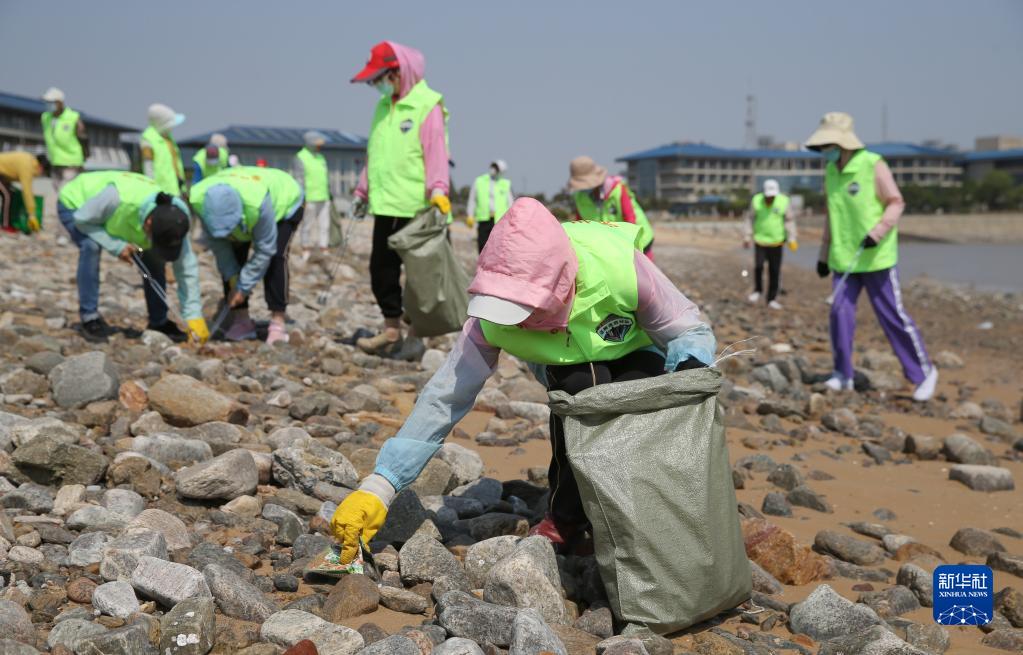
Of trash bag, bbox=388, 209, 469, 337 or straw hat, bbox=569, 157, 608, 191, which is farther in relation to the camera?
straw hat, bbox=569, 157, 608, 191

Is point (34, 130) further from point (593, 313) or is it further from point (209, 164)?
point (593, 313)

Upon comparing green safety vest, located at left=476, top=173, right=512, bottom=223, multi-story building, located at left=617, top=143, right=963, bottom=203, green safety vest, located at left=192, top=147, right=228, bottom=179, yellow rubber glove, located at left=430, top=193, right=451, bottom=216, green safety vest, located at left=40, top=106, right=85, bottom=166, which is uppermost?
green safety vest, located at left=40, top=106, right=85, bottom=166

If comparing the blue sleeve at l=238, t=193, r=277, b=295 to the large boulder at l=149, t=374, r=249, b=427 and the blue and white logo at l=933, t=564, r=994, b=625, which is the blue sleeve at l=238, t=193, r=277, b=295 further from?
the blue and white logo at l=933, t=564, r=994, b=625

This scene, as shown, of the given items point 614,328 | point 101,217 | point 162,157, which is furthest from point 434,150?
point 162,157

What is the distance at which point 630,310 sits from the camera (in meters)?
2.71

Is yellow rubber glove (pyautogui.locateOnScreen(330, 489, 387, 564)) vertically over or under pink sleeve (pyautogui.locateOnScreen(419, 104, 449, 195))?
under

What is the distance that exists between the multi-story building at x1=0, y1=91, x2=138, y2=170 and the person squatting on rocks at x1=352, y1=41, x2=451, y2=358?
131ft

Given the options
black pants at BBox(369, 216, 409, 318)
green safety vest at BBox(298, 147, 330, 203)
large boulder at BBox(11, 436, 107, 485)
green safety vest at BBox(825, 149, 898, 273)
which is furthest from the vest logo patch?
green safety vest at BBox(298, 147, 330, 203)

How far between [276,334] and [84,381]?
205 cm

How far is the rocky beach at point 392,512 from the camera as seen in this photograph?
234 centimetres

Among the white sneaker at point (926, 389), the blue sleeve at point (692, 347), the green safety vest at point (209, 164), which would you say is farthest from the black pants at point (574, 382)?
the green safety vest at point (209, 164)

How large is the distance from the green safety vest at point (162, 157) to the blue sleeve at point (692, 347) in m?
7.06

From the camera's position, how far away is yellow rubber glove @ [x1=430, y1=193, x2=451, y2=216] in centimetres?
556

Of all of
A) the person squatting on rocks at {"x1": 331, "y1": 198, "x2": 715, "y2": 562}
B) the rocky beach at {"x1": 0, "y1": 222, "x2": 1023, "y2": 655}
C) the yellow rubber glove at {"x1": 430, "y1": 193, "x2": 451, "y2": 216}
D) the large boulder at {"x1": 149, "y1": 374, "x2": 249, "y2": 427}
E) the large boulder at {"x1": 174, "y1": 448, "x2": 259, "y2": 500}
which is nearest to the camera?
the rocky beach at {"x1": 0, "y1": 222, "x2": 1023, "y2": 655}
